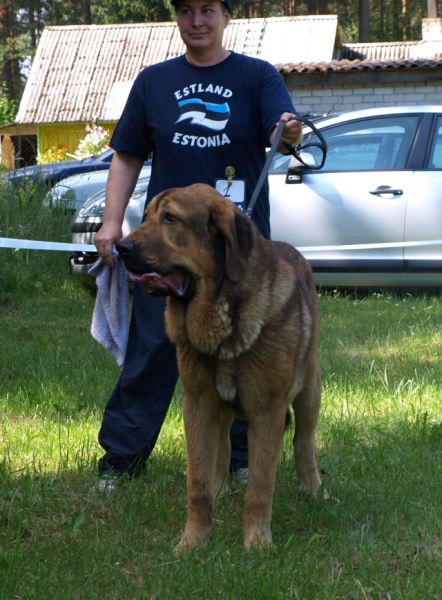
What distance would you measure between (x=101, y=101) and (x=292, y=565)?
28.3 meters

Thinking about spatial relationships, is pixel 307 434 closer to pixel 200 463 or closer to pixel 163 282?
pixel 200 463

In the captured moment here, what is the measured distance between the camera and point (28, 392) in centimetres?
552

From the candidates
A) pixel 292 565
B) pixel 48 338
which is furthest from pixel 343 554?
pixel 48 338

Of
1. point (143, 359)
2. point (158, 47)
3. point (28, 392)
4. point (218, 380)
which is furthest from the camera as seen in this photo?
point (158, 47)

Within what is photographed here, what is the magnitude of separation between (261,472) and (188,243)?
3.00 ft

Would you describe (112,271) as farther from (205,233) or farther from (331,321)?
(331,321)

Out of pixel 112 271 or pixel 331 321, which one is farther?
pixel 331 321

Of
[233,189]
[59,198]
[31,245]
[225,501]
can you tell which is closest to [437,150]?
[59,198]

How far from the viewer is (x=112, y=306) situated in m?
4.15

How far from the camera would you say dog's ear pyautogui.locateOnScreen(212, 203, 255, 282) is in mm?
3197

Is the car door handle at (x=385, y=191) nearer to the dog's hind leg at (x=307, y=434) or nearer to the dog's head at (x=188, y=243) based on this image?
the dog's hind leg at (x=307, y=434)

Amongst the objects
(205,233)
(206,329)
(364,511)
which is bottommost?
(364,511)

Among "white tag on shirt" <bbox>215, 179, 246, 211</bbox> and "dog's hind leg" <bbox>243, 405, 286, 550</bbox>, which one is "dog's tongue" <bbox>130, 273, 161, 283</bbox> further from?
"white tag on shirt" <bbox>215, 179, 246, 211</bbox>

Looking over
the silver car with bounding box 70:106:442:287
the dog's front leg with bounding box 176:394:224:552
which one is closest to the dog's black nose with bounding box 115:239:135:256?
the dog's front leg with bounding box 176:394:224:552
